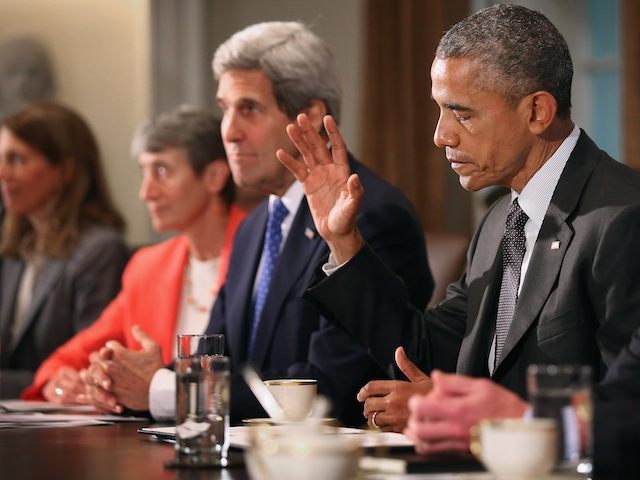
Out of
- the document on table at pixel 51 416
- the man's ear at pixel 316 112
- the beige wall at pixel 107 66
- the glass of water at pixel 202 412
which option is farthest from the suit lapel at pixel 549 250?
the beige wall at pixel 107 66

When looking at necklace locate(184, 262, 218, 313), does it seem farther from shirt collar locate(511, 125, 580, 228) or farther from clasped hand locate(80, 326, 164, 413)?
shirt collar locate(511, 125, 580, 228)

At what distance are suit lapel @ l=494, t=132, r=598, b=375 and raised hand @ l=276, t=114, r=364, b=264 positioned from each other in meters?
0.40

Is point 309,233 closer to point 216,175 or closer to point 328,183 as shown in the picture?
point 328,183

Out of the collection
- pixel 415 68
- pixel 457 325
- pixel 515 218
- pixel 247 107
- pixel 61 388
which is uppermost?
pixel 415 68

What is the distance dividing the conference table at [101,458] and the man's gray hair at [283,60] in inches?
43.4

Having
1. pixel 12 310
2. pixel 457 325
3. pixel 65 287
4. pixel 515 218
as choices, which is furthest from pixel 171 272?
pixel 515 218

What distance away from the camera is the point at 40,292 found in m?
4.13

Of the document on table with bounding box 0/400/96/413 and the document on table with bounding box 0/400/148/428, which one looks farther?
the document on table with bounding box 0/400/96/413

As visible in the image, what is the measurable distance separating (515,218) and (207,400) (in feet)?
2.62

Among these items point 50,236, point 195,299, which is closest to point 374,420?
point 195,299

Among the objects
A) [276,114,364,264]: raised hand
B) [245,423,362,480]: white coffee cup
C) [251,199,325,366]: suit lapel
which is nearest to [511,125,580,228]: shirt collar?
[276,114,364,264]: raised hand

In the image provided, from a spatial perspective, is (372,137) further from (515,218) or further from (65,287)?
(515,218)

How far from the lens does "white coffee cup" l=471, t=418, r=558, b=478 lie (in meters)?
1.29

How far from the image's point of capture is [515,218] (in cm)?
225
